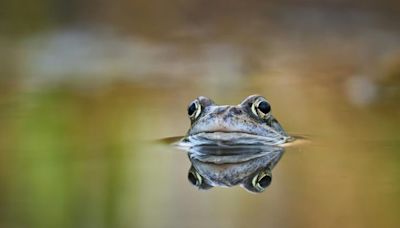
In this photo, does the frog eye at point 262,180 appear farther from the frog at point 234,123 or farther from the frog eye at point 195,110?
the frog eye at point 195,110

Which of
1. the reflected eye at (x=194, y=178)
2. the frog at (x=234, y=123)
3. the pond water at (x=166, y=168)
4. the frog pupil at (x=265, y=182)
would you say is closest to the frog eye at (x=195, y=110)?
the frog at (x=234, y=123)

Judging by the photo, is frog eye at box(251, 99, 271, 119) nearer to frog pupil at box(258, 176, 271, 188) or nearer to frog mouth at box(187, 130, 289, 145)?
frog mouth at box(187, 130, 289, 145)

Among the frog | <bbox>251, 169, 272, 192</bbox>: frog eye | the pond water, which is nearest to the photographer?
the pond water

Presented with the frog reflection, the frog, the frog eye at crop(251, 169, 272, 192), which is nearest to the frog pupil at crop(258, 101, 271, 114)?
the frog

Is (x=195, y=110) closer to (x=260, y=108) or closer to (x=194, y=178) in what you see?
(x=260, y=108)

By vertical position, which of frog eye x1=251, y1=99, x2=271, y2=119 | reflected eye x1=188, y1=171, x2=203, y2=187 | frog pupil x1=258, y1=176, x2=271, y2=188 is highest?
frog eye x1=251, y1=99, x2=271, y2=119

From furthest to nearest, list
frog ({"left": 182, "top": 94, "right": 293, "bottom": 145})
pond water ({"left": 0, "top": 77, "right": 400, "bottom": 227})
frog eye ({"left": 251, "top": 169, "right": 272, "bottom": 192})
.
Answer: frog ({"left": 182, "top": 94, "right": 293, "bottom": 145}) < frog eye ({"left": 251, "top": 169, "right": 272, "bottom": 192}) < pond water ({"left": 0, "top": 77, "right": 400, "bottom": 227})

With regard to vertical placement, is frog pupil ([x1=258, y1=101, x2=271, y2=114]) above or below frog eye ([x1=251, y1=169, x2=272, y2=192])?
above

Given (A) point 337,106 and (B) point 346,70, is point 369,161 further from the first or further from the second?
(B) point 346,70
